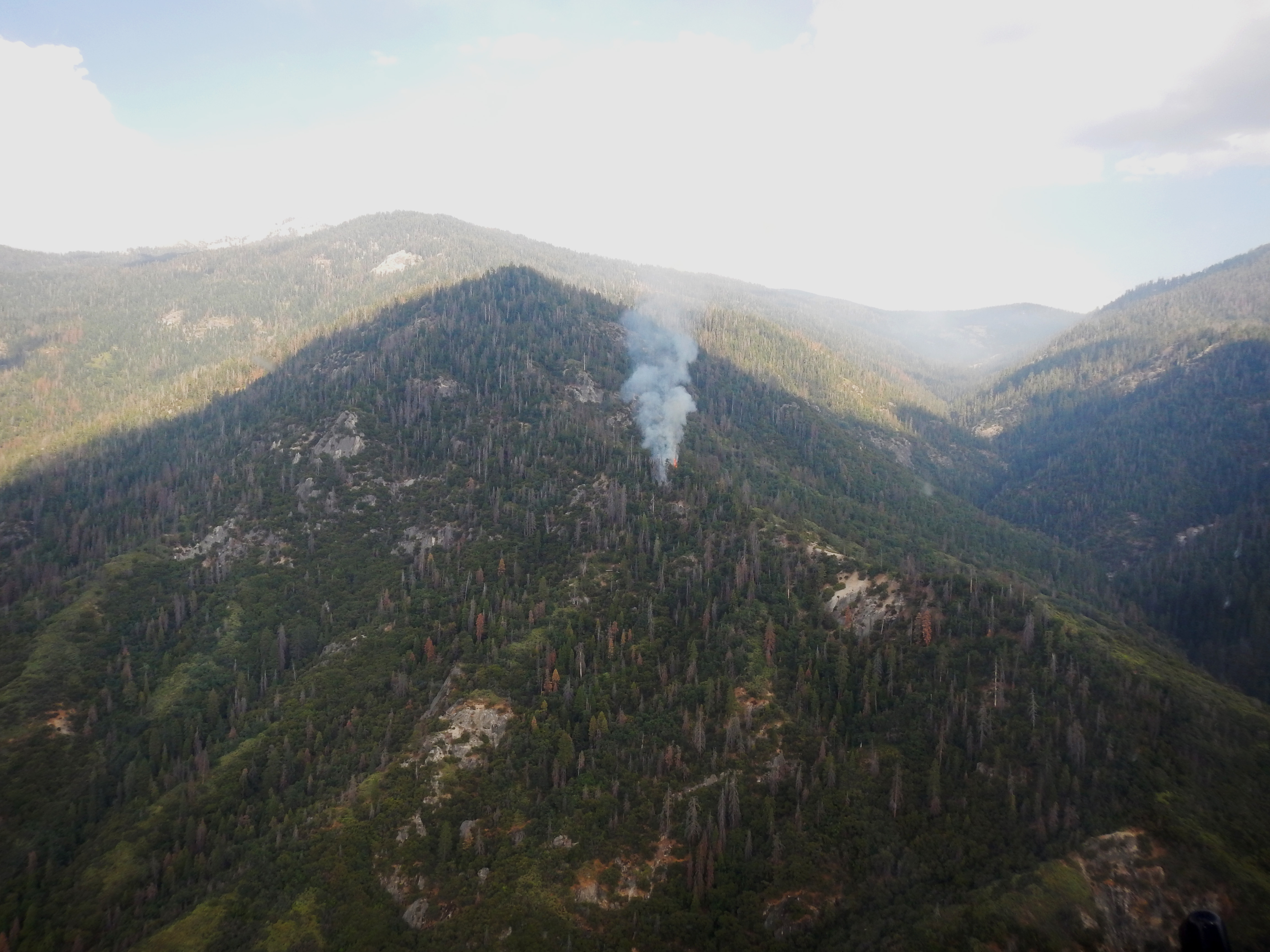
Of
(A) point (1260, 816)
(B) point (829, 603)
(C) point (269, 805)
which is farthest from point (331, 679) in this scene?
(A) point (1260, 816)

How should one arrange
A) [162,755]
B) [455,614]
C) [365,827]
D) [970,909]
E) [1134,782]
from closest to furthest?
[970,909], [1134,782], [365,827], [162,755], [455,614]

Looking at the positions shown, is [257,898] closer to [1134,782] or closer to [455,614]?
[455,614]

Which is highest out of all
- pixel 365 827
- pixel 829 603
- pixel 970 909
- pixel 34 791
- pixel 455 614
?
pixel 829 603

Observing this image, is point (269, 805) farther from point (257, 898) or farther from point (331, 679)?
point (331, 679)

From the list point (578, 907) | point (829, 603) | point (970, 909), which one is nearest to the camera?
point (970, 909)

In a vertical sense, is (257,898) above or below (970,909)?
below

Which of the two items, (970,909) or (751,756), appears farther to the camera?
(751,756)

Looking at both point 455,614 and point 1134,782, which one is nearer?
point 1134,782

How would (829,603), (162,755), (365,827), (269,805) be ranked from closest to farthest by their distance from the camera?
(365,827) → (269,805) → (162,755) → (829,603)

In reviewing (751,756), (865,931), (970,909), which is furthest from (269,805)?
(970,909)
